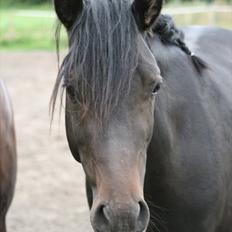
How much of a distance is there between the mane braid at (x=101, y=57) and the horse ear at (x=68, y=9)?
0.11 ft

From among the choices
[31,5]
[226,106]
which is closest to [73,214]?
[226,106]

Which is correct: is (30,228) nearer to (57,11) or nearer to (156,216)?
(156,216)

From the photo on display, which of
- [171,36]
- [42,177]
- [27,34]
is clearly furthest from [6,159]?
[27,34]

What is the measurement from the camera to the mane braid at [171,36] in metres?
3.09

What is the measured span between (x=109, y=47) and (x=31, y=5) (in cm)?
3019

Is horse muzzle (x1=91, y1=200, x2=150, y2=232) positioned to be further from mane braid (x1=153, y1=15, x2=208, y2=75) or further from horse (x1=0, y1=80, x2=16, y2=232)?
horse (x1=0, y1=80, x2=16, y2=232)

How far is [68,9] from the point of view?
268 centimetres

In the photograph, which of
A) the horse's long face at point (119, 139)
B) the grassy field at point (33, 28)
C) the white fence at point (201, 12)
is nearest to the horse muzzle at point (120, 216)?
the horse's long face at point (119, 139)

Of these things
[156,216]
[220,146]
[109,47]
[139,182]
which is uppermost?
[109,47]

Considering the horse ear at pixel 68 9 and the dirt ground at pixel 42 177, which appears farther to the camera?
the dirt ground at pixel 42 177

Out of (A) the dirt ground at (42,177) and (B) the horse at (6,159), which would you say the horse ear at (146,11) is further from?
(B) the horse at (6,159)

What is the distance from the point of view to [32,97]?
1031 cm

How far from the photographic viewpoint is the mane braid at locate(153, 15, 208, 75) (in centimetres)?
309

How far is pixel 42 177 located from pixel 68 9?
4240 millimetres
